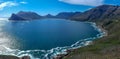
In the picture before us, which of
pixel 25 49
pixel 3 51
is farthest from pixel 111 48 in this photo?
pixel 3 51

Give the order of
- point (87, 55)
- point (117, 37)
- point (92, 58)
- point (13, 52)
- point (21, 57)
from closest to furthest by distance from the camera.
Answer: point (92, 58) → point (87, 55) → point (21, 57) → point (13, 52) → point (117, 37)

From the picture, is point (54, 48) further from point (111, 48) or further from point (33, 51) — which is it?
point (111, 48)

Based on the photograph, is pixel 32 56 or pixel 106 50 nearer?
pixel 106 50

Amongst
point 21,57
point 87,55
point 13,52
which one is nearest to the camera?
point 87,55

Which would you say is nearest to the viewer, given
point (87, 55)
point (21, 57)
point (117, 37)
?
point (87, 55)

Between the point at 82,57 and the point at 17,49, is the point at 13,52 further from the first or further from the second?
the point at 82,57

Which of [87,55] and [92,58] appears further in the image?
[87,55]

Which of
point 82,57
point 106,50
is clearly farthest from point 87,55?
point 106,50

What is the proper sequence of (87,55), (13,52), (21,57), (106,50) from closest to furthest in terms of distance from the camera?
1. (87,55)
2. (106,50)
3. (21,57)
4. (13,52)

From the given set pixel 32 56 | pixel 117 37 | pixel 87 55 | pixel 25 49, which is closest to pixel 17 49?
pixel 25 49
